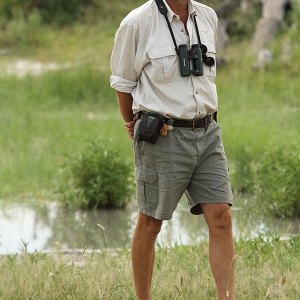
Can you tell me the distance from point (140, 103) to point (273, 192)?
3536 mm

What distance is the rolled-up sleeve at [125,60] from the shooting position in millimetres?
4949

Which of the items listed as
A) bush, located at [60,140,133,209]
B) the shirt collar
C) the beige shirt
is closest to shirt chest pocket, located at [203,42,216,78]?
the beige shirt

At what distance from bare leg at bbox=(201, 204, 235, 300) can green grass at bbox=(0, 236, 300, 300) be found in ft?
1.25

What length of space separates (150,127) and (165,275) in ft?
4.10

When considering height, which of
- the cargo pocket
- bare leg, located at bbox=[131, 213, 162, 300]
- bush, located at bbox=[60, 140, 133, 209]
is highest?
the cargo pocket

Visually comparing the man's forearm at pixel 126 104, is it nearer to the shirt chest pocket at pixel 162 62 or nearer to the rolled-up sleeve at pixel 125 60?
the rolled-up sleeve at pixel 125 60

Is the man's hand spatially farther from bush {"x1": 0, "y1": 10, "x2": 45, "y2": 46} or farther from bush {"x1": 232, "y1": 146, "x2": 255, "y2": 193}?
bush {"x1": 0, "y1": 10, "x2": 45, "y2": 46}

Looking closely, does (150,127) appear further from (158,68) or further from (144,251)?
(144,251)

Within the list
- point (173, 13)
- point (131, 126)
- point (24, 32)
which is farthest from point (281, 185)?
point (24, 32)

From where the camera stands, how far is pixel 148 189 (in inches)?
197

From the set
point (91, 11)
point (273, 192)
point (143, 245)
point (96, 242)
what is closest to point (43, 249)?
point (96, 242)

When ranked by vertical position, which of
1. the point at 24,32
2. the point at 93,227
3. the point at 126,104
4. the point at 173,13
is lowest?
the point at 93,227

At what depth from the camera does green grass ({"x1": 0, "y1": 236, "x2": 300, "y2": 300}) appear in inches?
216

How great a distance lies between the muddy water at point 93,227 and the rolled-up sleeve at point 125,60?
7.55 ft
